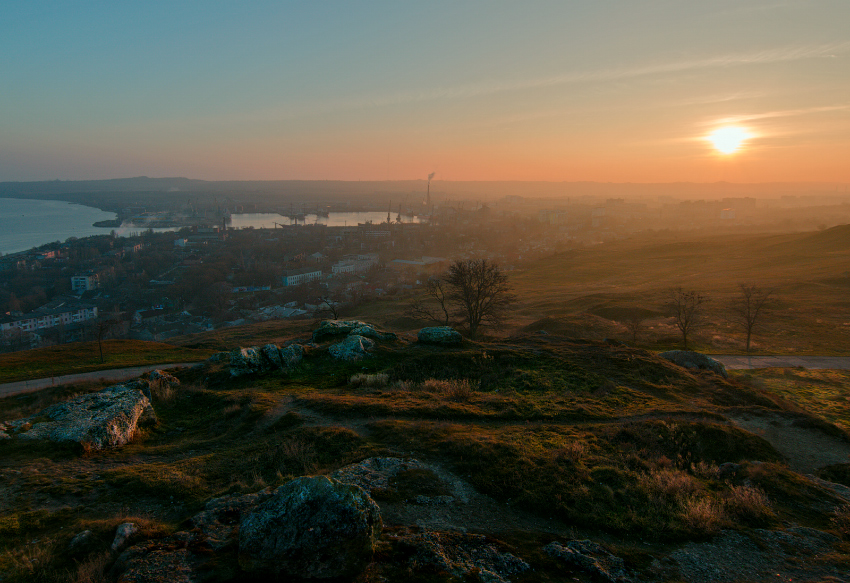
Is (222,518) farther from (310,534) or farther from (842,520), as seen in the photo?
(842,520)

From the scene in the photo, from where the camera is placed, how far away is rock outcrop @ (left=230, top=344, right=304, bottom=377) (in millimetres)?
16688

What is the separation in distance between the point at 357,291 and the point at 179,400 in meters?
44.7

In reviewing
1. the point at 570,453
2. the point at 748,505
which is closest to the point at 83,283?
the point at 570,453

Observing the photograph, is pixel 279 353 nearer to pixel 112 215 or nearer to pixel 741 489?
pixel 741 489

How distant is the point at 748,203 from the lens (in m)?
166

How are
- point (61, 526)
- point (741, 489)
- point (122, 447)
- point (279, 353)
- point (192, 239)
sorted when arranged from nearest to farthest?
1. point (61, 526)
2. point (741, 489)
3. point (122, 447)
4. point (279, 353)
5. point (192, 239)

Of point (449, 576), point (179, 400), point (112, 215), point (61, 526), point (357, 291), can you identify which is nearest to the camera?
point (449, 576)

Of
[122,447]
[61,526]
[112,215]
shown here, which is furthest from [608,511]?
[112,215]

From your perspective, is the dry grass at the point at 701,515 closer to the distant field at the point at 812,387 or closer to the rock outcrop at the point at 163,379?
the distant field at the point at 812,387

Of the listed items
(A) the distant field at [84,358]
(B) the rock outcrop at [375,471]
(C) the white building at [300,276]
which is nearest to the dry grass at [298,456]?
(B) the rock outcrop at [375,471]

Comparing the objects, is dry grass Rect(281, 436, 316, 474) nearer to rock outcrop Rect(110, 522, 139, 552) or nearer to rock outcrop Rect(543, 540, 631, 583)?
rock outcrop Rect(110, 522, 139, 552)

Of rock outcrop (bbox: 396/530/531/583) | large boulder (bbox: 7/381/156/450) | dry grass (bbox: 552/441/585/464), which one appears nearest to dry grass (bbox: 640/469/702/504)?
dry grass (bbox: 552/441/585/464)

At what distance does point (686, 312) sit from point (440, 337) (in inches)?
727

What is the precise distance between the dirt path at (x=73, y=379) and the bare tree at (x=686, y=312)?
29.6m
